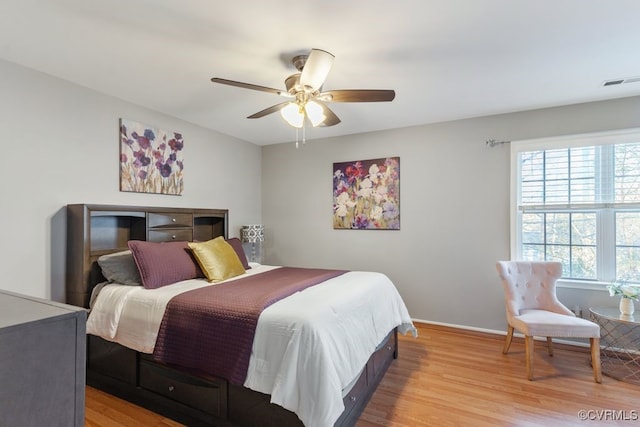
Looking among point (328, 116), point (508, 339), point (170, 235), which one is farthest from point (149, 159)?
point (508, 339)

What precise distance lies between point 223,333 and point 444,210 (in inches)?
116

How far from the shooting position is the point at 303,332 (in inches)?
64.1

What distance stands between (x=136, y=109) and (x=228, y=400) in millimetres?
2874

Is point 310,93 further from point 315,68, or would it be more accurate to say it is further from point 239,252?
point 239,252

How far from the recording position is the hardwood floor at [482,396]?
2.02 m

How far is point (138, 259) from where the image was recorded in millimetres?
2443

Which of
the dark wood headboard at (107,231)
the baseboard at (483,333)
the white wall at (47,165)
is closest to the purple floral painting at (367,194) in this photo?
the baseboard at (483,333)

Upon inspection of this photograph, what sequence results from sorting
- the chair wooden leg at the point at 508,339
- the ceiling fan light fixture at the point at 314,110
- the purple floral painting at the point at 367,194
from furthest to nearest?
the purple floral painting at the point at 367,194 < the chair wooden leg at the point at 508,339 < the ceiling fan light fixture at the point at 314,110

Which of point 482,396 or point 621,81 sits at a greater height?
point 621,81

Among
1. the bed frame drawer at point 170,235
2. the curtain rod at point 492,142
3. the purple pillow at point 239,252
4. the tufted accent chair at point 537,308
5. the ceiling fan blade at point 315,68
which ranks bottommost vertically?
the tufted accent chair at point 537,308

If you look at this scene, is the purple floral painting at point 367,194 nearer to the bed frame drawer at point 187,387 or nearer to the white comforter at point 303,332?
the white comforter at point 303,332

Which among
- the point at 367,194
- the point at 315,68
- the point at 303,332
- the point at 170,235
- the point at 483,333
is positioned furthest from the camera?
the point at 367,194

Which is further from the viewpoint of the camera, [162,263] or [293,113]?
[162,263]

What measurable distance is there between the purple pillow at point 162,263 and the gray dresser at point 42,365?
158cm
